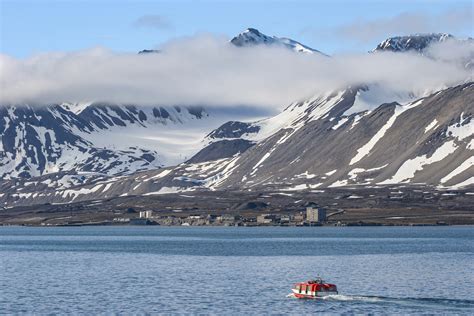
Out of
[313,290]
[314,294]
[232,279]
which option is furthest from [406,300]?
[232,279]

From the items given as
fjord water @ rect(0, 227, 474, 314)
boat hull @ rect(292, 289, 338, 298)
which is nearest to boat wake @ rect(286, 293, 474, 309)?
fjord water @ rect(0, 227, 474, 314)

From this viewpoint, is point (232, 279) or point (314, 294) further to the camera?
point (232, 279)

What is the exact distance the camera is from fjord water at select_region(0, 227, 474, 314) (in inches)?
3762

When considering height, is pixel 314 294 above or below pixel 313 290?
below

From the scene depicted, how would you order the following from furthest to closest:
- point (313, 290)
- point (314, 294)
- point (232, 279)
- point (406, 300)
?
1. point (232, 279)
2. point (313, 290)
3. point (314, 294)
4. point (406, 300)

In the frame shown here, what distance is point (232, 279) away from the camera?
119750 millimetres

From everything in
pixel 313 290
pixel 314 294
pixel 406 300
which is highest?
pixel 313 290

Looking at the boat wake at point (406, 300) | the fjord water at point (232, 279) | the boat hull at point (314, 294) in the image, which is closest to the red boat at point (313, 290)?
the boat hull at point (314, 294)

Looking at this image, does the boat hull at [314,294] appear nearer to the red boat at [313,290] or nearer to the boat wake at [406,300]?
the red boat at [313,290]

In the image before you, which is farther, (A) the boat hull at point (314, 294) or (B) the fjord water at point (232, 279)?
(A) the boat hull at point (314, 294)

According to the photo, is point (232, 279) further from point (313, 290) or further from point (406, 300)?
point (406, 300)

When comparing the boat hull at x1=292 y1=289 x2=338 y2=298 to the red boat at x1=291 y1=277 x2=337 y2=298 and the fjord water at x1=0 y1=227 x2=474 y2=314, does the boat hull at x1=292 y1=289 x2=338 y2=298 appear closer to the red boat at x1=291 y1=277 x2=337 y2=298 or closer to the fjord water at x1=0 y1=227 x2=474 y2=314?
the red boat at x1=291 y1=277 x2=337 y2=298

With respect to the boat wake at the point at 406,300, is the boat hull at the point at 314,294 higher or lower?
higher

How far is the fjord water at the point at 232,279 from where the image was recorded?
9556cm
